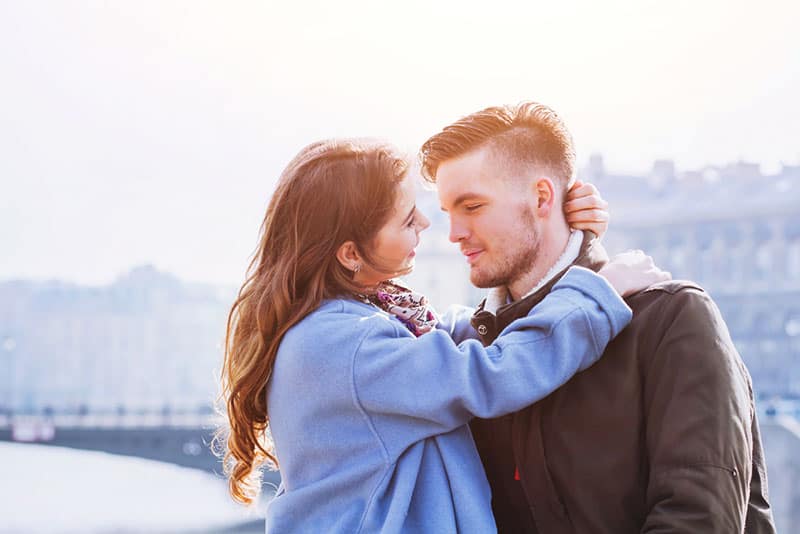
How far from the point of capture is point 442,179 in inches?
52.9

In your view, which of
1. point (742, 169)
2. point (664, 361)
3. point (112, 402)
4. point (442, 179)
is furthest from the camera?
point (112, 402)

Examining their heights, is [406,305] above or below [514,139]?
below

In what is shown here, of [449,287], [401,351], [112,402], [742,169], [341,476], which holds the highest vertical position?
[401,351]

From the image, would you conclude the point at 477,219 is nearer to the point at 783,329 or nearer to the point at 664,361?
the point at 664,361

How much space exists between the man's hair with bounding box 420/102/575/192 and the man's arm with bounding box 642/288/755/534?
0.91 ft

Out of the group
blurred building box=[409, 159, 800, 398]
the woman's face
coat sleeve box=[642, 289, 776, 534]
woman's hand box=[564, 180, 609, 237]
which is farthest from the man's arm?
blurred building box=[409, 159, 800, 398]

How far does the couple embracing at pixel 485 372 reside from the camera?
1117mm

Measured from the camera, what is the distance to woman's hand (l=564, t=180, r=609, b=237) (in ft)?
4.29

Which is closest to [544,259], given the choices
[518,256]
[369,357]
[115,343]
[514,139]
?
[518,256]

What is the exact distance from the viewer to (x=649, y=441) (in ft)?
3.69

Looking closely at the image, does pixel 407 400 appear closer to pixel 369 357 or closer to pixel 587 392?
pixel 369 357

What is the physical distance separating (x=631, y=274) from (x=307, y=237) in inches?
13.7

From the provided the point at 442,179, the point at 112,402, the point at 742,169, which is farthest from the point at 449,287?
the point at 442,179

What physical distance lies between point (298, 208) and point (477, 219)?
0.21m
